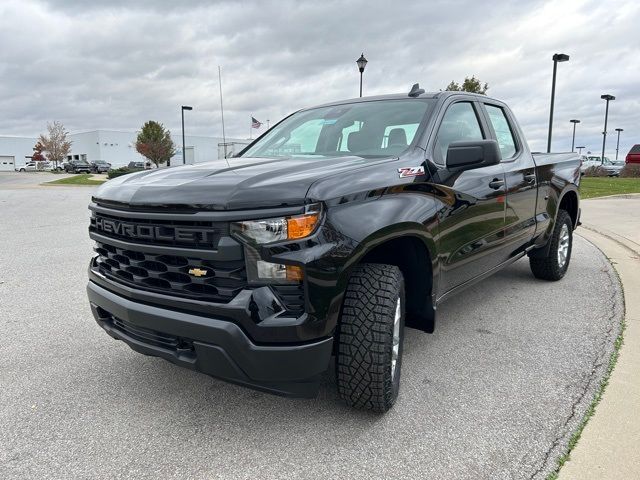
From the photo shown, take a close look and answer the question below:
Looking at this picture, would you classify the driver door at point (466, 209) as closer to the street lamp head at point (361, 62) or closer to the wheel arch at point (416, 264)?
the wheel arch at point (416, 264)

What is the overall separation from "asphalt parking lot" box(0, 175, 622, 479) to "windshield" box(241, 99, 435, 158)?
1.47 meters

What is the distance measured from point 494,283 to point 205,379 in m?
3.43

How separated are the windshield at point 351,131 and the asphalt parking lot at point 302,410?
147 centimetres

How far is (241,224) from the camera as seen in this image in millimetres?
2092

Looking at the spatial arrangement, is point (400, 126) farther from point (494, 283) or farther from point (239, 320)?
point (494, 283)

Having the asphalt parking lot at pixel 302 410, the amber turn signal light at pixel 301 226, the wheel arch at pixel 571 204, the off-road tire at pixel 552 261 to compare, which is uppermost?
the amber turn signal light at pixel 301 226

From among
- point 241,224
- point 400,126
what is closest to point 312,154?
point 400,126

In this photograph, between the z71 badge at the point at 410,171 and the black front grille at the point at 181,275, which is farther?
the z71 badge at the point at 410,171

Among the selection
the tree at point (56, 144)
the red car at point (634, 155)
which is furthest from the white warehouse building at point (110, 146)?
the red car at point (634, 155)

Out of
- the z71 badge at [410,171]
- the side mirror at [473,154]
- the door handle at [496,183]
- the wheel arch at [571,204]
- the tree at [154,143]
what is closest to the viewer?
the z71 badge at [410,171]

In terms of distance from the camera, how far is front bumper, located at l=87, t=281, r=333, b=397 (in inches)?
82.4

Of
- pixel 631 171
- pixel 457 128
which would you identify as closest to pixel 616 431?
pixel 457 128

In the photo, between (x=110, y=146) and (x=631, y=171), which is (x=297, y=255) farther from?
(x=110, y=146)

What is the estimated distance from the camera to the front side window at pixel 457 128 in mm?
3130
